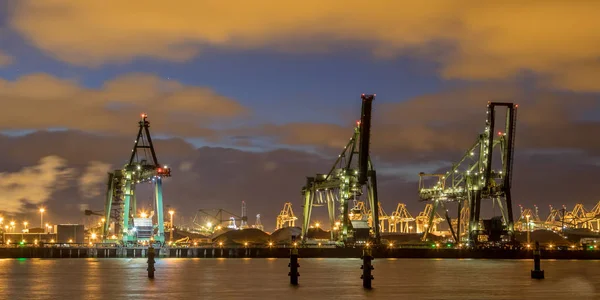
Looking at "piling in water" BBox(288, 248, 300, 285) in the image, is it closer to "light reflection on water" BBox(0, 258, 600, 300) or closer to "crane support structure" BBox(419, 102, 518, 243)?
"light reflection on water" BBox(0, 258, 600, 300)

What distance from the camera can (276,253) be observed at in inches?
5738

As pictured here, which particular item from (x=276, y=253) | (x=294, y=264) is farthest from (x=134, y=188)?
(x=294, y=264)

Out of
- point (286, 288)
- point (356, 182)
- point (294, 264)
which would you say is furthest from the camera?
point (356, 182)

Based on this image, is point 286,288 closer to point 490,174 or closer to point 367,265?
point 367,265

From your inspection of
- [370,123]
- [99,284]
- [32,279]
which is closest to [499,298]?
[99,284]

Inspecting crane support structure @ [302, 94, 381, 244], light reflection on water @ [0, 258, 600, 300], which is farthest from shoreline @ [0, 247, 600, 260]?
light reflection on water @ [0, 258, 600, 300]

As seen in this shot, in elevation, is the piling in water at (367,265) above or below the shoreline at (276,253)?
above

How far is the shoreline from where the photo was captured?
13562cm

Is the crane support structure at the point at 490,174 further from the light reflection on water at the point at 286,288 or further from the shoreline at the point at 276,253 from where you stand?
the light reflection on water at the point at 286,288

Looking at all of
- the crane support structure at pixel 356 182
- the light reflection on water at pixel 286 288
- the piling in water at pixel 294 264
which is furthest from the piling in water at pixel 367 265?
the crane support structure at pixel 356 182

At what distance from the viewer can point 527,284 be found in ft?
180

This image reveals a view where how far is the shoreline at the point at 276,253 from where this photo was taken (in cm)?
13562

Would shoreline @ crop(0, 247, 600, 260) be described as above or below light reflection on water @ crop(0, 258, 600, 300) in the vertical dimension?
below

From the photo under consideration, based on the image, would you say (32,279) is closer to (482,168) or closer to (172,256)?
(172,256)
